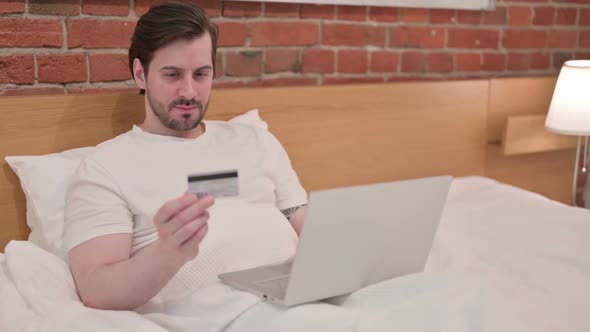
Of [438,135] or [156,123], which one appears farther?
[438,135]

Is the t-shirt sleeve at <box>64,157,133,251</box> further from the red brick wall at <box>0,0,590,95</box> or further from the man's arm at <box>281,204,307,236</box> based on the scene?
the red brick wall at <box>0,0,590,95</box>

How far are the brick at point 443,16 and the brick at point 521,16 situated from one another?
0.93ft

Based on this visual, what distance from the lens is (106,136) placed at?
5.80 ft

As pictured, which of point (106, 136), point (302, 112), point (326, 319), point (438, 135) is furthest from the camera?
point (438, 135)

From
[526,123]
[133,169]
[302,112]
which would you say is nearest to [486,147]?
[526,123]

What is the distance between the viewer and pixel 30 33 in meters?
1.74

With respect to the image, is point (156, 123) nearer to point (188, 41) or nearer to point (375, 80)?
point (188, 41)

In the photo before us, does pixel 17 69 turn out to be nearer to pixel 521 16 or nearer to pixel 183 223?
pixel 183 223

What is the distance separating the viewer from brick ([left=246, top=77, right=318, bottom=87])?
2141mm

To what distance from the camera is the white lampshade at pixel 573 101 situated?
2.21 meters

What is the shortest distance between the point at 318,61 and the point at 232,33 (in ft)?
1.08

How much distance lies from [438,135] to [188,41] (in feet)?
3.88

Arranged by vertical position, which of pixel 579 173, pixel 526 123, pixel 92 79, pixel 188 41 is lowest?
pixel 579 173

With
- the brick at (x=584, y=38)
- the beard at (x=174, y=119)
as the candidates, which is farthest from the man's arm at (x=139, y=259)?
the brick at (x=584, y=38)
